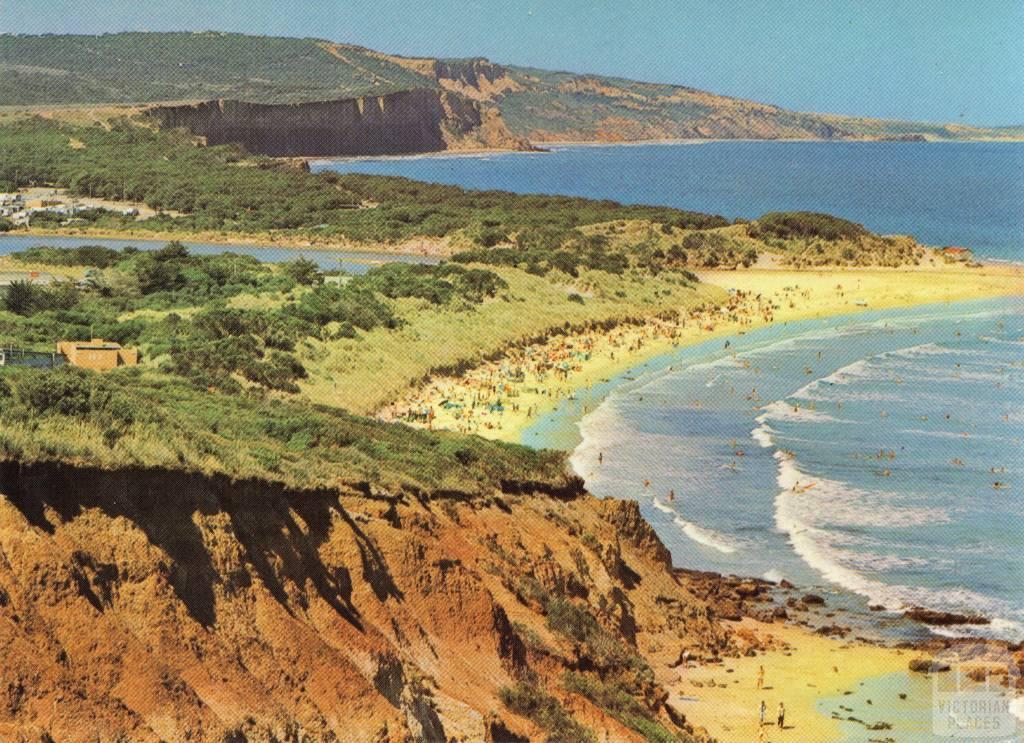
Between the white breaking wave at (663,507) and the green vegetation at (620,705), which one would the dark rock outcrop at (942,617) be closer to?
the white breaking wave at (663,507)

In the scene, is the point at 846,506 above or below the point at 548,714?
below

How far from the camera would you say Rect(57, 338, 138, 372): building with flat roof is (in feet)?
118

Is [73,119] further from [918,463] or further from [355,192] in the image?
[918,463]

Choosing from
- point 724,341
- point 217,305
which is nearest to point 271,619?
point 217,305

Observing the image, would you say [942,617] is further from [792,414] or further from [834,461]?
[792,414]

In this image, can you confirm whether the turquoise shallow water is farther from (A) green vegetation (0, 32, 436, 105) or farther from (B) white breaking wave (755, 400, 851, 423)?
(A) green vegetation (0, 32, 436, 105)

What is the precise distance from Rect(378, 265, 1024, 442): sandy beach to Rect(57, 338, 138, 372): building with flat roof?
20.9 feet

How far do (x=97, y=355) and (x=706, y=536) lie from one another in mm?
15263

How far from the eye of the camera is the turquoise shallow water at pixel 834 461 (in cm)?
2788

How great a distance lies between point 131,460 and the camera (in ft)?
45.1

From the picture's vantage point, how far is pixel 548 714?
15680 millimetres

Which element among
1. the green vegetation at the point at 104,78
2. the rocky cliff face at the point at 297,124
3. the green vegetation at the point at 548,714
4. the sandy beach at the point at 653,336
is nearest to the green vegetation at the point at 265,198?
the sandy beach at the point at 653,336

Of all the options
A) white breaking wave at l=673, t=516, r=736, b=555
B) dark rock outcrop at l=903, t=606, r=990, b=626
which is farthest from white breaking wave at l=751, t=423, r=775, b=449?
dark rock outcrop at l=903, t=606, r=990, b=626

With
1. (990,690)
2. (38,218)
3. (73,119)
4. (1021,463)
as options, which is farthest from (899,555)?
(73,119)
